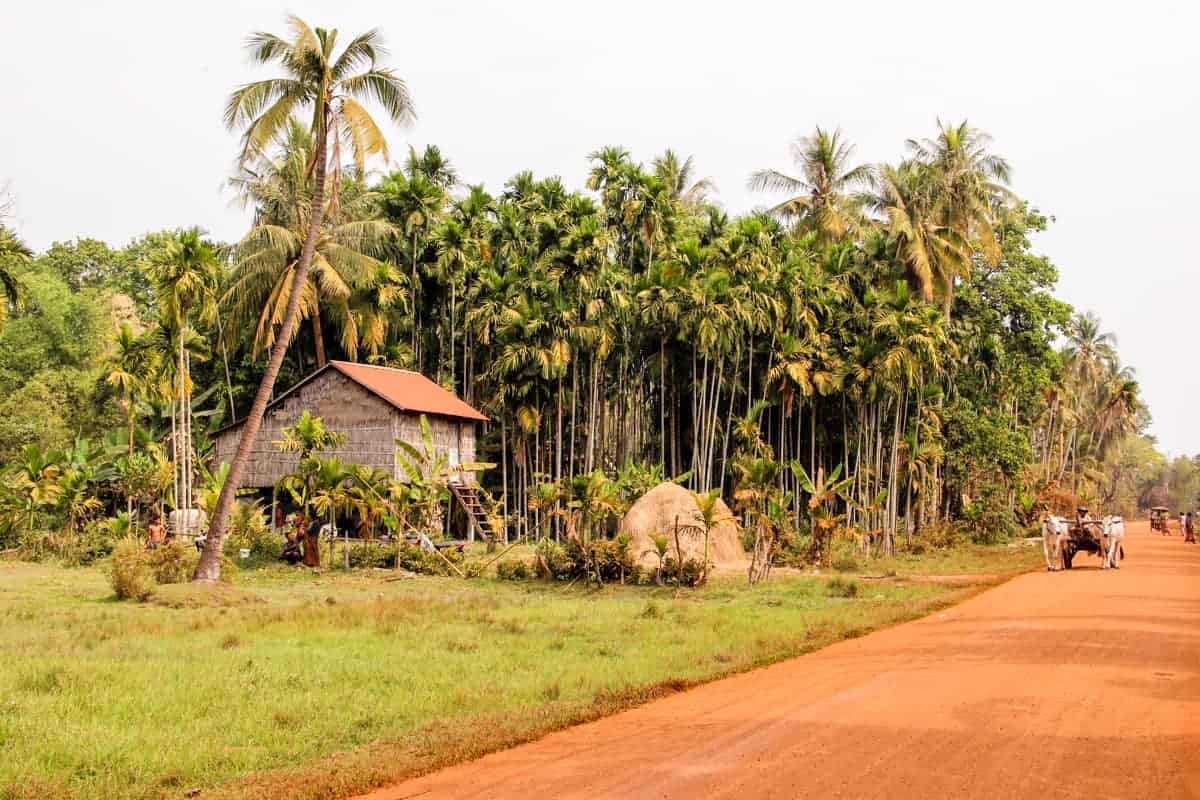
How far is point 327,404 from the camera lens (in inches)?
1224

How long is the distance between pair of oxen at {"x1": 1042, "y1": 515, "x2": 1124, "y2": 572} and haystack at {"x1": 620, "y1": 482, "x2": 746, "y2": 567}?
725 cm

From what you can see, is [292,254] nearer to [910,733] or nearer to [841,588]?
[841,588]

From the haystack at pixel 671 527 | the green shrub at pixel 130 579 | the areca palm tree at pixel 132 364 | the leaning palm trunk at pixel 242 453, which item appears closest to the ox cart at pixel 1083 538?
the haystack at pixel 671 527

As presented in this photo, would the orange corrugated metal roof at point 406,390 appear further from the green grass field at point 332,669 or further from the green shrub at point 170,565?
the green grass field at point 332,669

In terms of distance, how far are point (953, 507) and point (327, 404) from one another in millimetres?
26412

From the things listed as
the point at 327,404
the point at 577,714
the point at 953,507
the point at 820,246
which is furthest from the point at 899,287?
the point at 577,714

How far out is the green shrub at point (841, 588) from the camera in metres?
19.1

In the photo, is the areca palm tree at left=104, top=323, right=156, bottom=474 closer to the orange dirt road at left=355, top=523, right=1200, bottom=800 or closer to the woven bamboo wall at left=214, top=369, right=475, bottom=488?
the woven bamboo wall at left=214, top=369, right=475, bottom=488

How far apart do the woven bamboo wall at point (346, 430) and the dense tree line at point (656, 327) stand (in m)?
2.04

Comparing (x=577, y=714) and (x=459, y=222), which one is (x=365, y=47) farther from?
(x=459, y=222)

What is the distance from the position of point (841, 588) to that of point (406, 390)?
1669 cm

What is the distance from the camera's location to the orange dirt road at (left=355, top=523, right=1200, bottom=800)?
6453 millimetres

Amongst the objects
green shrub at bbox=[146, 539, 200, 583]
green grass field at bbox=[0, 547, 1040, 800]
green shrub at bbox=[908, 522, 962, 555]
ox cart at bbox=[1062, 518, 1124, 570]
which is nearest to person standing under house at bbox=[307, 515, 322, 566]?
green shrub at bbox=[146, 539, 200, 583]

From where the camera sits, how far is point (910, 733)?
299 inches
